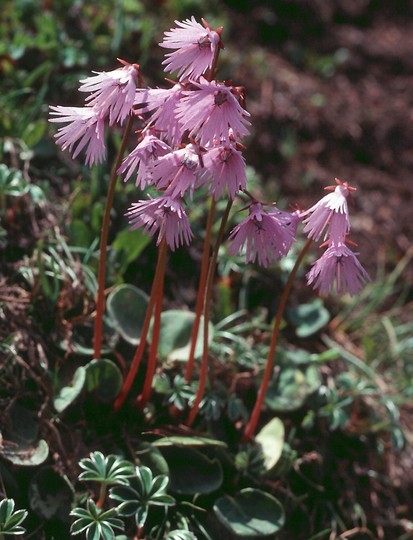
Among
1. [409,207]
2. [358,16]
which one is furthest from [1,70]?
[358,16]

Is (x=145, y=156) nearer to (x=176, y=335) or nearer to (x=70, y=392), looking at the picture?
(x=70, y=392)

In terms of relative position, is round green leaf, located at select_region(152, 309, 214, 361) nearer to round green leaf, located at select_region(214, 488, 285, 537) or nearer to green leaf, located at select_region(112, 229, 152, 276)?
green leaf, located at select_region(112, 229, 152, 276)

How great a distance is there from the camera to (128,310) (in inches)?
89.7

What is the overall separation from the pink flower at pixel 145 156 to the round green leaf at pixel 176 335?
78 cm

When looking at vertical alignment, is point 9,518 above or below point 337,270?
below

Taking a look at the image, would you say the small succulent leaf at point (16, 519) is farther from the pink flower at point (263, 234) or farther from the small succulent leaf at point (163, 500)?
the pink flower at point (263, 234)

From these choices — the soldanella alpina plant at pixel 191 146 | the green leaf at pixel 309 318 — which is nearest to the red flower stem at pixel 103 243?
the soldanella alpina plant at pixel 191 146

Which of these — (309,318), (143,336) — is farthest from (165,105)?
(309,318)

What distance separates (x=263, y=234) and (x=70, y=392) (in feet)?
2.29

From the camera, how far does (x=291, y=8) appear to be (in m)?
4.21

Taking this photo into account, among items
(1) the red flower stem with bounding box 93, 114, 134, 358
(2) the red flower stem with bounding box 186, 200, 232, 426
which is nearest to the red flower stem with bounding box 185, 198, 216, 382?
(2) the red flower stem with bounding box 186, 200, 232, 426

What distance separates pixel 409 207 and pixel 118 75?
2.32m

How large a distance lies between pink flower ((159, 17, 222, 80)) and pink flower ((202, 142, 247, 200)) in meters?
0.16

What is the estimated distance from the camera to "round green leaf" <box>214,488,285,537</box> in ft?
6.59
